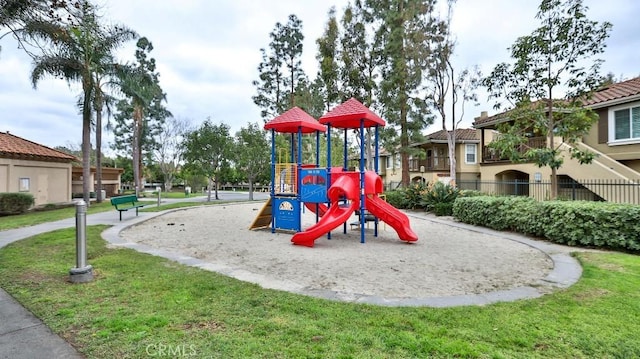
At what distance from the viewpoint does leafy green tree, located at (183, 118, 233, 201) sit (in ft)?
81.5

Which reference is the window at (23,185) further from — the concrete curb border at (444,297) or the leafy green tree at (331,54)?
the leafy green tree at (331,54)

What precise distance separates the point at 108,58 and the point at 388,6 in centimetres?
1737

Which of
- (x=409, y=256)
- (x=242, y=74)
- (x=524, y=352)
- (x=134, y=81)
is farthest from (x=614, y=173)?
(x=242, y=74)

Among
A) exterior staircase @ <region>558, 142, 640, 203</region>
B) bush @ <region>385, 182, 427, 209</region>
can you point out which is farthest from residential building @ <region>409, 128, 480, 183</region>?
exterior staircase @ <region>558, 142, 640, 203</region>

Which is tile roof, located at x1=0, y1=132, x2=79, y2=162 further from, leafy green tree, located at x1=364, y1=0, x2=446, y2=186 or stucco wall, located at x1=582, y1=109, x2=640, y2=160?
stucco wall, located at x1=582, y1=109, x2=640, y2=160

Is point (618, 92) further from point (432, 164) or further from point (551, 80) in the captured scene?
point (432, 164)

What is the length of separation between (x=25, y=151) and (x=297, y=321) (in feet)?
69.9

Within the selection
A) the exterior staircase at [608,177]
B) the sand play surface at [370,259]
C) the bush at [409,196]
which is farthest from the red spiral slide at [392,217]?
the exterior staircase at [608,177]

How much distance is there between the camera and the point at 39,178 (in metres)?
18.2

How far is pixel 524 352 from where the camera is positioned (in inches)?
111

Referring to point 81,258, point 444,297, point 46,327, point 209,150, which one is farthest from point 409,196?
point 46,327

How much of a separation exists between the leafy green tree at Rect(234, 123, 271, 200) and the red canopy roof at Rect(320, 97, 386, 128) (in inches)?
609

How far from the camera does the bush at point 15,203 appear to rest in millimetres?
14812

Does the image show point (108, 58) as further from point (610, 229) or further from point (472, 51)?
point (610, 229)
